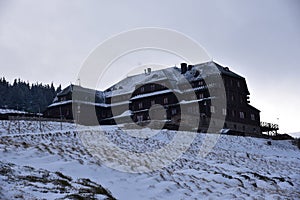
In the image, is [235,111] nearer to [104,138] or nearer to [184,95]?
[184,95]

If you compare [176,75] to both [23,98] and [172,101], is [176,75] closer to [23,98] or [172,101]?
[172,101]

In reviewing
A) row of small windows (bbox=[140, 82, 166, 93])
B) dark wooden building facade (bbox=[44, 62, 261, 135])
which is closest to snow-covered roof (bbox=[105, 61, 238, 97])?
dark wooden building facade (bbox=[44, 62, 261, 135])

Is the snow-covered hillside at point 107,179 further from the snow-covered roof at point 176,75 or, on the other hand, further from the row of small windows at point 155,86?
the row of small windows at point 155,86

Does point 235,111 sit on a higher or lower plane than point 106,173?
higher

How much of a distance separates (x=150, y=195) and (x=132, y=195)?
0.80m

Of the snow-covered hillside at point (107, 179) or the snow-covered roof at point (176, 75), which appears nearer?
the snow-covered hillside at point (107, 179)

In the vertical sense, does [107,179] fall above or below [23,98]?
below

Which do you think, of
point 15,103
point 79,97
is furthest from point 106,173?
point 15,103

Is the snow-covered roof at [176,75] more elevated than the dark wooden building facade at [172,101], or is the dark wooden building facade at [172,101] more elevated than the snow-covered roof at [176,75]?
the snow-covered roof at [176,75]

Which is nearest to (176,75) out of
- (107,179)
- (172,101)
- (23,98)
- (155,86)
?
(155,86)

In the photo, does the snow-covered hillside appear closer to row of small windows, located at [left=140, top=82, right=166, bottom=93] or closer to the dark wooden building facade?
the dark wooden building facade

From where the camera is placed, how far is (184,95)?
2467 inches

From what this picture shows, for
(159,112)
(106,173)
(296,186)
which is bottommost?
(296,186)

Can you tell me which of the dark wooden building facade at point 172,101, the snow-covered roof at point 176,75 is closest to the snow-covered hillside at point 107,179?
the dark wooden building facade at point 172,101
